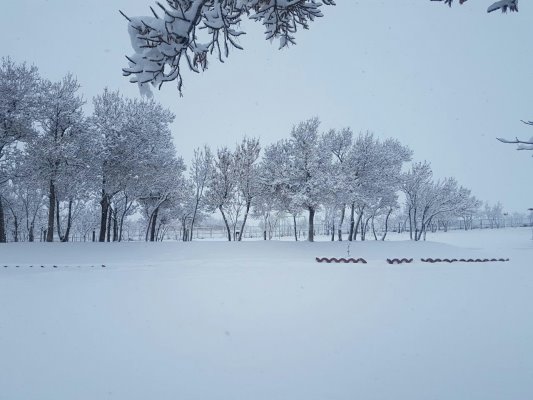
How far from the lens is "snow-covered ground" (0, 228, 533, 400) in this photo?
3916 mm

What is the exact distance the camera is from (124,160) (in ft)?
82.1

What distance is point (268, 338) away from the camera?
18.1ft

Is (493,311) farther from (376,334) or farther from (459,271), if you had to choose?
Answer: (459,271)

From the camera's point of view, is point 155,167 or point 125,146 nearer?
point 125,146

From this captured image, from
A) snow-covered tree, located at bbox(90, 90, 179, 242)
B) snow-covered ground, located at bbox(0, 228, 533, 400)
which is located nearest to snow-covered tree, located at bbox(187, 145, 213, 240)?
snow-covered tree, located at bbox(90, 90, 179, 242)

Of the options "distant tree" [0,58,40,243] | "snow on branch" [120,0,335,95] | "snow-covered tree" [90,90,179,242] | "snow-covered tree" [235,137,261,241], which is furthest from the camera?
"snow-covered tree" [235,137,261,241]

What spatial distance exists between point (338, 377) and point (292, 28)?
16.8 feet

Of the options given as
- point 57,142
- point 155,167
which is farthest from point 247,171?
point 57,142

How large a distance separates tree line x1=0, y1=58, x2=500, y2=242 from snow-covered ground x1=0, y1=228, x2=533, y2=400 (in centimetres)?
1598

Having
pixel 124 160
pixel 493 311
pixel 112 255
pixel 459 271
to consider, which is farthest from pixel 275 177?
pixel 493 311

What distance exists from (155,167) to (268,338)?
2459 cm

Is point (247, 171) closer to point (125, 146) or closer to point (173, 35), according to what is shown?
point (125, 146)

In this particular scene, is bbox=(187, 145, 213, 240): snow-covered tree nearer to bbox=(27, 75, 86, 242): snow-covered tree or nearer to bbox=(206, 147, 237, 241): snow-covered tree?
bbox=(206, 147, 237, 241): snow-covered tree

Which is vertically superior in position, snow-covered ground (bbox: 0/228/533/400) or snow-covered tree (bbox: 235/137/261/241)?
snow-covered tree (bbox: 235/137/261/241)
